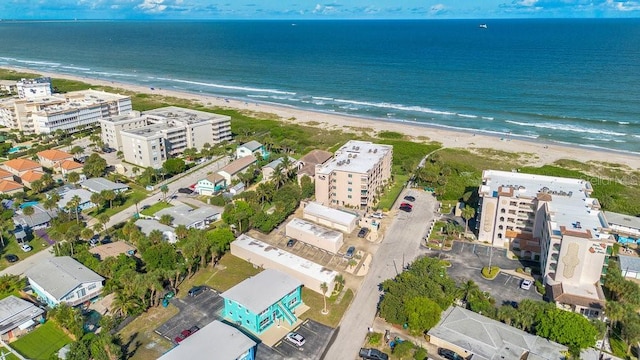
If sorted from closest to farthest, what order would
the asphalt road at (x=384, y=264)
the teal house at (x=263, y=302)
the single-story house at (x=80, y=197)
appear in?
the asphalt road at (x=384, y=264), the teal house at (x=263, y=302), the single-story house at (x=80, y=197)

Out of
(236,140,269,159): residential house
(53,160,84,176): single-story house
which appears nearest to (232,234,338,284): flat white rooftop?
(236,140,269,159): residential house

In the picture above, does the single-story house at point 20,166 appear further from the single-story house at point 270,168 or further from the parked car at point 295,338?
the parked car at point 295,338

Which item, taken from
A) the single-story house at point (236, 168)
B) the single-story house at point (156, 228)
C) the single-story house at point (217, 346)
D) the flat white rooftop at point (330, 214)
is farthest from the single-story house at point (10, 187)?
the single-story house at point (217, 346)

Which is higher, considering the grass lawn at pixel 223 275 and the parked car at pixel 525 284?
the parked car at pixel 525 284

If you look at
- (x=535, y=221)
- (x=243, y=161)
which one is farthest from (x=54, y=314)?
(x=535, y=221)

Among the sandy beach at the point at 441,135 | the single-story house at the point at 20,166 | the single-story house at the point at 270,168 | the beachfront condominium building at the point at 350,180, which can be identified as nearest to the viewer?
the beachfront condominium building at the point at 350,180

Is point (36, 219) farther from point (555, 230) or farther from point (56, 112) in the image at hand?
point (555, 230)
